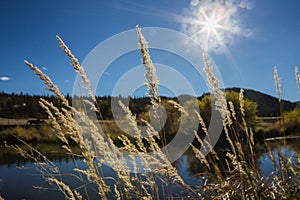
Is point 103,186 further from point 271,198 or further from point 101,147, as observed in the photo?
point 271,198

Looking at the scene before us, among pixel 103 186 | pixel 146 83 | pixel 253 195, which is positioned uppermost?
pixel 146 83

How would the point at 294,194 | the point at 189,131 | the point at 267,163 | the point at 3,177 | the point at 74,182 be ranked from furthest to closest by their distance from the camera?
1. the point at 189,131
2. the point at 267,163
3. the point at 3,177
4. the point at 74,182
5. the point at 294,194

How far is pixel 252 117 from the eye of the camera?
81.7 ft

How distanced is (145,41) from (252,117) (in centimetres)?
2515

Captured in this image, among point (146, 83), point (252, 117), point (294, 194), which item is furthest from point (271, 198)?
point (252, 117)

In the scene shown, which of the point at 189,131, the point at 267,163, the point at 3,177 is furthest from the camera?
the point at 189,131

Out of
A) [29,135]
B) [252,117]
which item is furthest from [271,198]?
[29,135]

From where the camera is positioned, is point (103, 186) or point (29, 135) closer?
point (103, 186)

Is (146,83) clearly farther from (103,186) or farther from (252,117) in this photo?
(252,117)

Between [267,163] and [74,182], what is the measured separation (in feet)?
28.4

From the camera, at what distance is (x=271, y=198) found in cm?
169

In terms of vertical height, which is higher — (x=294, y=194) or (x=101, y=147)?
(x=101, y=147)

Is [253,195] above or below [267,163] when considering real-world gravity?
above

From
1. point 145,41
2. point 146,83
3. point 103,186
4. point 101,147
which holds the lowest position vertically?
point 103,186
